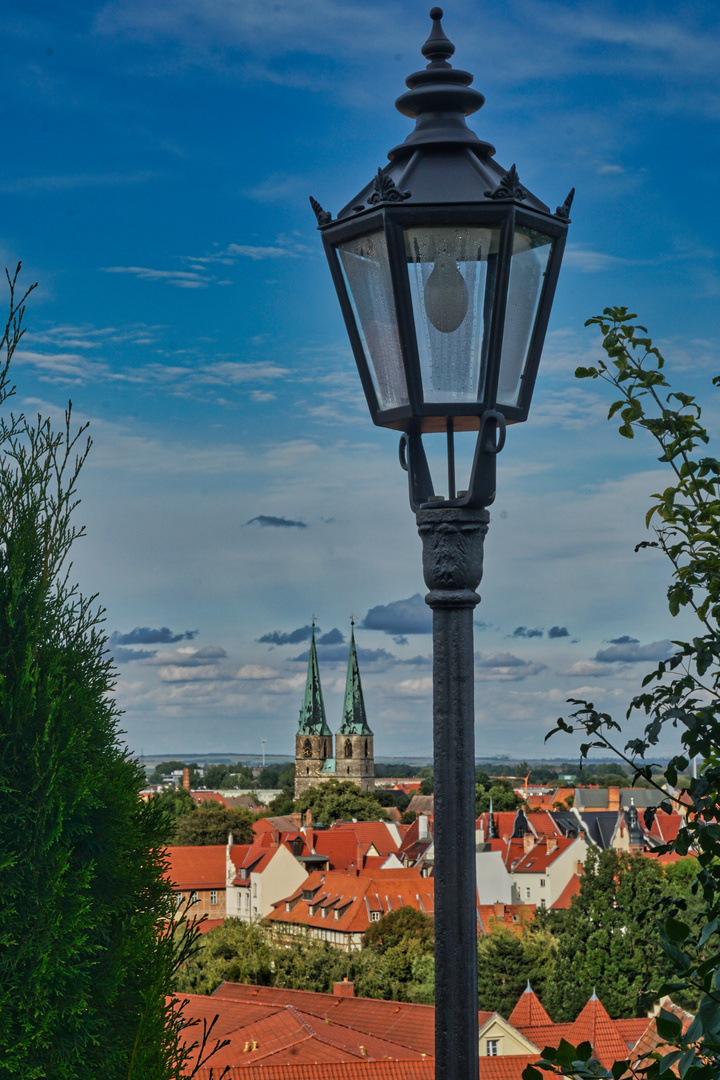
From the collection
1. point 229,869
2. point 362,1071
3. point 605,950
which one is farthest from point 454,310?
point 229,869

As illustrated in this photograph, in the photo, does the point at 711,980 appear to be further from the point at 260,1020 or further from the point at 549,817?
the point at 549,817

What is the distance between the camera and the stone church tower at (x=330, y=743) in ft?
424

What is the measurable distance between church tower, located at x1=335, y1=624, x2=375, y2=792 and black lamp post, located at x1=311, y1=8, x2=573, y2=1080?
125m

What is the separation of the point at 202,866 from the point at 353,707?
58.6 m

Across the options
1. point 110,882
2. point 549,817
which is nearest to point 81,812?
point 110,882

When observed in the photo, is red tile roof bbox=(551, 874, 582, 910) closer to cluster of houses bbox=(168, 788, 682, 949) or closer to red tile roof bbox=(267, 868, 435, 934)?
cluster of houses bbox=(168, 788, 682, 949)

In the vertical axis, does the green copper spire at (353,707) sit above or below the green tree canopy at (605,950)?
above

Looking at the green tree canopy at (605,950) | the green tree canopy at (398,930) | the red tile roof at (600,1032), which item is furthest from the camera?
the green tree canopy at (398,930)

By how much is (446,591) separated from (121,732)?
2.57 metres

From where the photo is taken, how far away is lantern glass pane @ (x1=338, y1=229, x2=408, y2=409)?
9.68 feet

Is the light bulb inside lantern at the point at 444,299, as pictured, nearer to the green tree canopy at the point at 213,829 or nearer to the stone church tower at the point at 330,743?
the green tree canopy at the point at 213,829

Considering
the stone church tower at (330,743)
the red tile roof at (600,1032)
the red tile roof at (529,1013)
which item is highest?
the stone church tower at (330,743)

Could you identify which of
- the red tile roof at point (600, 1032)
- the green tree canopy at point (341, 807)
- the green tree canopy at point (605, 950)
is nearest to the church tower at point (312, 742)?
the green tree canopy at point (341, 807)

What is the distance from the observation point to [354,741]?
5108 inches
